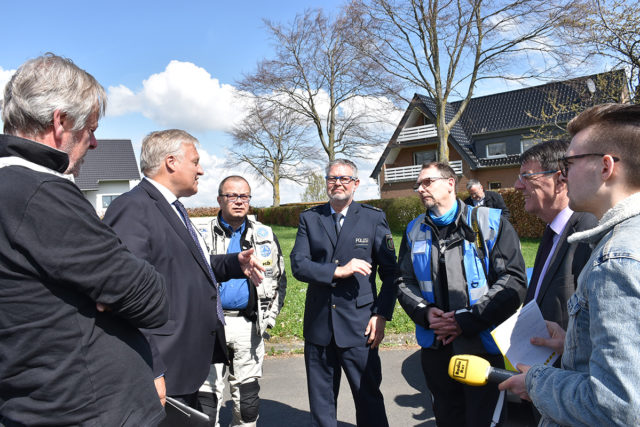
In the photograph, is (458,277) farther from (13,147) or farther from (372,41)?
(372,41)

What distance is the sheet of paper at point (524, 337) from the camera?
1978 mm

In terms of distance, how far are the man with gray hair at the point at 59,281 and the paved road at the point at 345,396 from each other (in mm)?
2907

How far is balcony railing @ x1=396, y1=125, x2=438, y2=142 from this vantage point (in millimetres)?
32438

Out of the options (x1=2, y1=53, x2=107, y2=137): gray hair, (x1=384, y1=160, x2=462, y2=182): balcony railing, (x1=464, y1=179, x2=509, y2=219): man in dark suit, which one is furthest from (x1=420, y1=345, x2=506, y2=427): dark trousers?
(x1=384, y1=160, x2=462, y2=182): balcony railing

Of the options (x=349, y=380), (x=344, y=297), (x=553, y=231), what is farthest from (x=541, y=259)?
(x=349, y=380)

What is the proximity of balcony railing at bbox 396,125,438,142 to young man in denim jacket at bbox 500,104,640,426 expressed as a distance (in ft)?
105

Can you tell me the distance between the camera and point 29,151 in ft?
5.09

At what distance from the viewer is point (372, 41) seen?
1933cm

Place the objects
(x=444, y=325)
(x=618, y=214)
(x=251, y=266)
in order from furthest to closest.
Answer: (x=251, y=266)
(x=444, y=325)
(x=618, y=214)

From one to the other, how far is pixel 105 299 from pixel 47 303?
0.18m

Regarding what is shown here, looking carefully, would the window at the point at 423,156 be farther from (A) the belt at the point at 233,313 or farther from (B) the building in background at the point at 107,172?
(A) the belt at the point at 233,313

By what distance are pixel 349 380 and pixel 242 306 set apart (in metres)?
1.12

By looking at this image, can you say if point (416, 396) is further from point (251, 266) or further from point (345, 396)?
point (251, 266)

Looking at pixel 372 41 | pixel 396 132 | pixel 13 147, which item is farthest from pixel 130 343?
pixel 396 132
